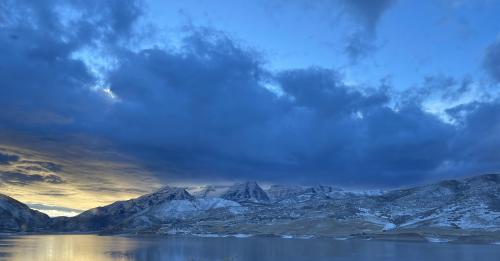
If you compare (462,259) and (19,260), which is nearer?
(19,260)

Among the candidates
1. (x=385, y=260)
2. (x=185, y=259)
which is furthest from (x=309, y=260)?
(x=185, y=259)

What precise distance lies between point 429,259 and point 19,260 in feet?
434

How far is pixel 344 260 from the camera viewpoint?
167250mm

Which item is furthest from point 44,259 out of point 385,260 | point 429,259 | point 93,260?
point 429,259

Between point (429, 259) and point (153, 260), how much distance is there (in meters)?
93.2

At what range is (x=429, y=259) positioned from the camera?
174250 mm

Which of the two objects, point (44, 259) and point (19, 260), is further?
point (44, 259)

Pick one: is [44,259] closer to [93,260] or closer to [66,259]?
[66,259]

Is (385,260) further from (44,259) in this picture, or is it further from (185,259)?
(44,259)

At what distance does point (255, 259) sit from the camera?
169375 millimetres

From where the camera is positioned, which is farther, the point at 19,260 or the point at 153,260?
the point at 153,260

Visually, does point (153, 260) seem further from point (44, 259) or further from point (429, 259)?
point (429, 259)

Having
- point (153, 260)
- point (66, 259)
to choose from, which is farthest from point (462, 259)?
point (66, 259)

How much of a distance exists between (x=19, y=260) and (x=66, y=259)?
17.8 meters
